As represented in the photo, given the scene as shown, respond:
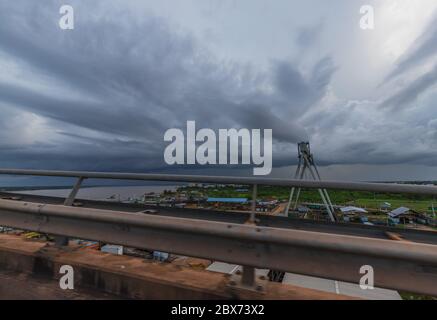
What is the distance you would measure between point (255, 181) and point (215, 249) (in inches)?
36.1

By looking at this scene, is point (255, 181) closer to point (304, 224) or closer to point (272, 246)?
point (272, 246)

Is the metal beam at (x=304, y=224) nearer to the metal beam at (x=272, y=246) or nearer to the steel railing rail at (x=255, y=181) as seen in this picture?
the steel railing rail at (x=255, y=181)

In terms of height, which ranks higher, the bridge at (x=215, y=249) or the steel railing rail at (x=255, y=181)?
the steel railing rail at (x=255, y=181)

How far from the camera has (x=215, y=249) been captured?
2.05 meters

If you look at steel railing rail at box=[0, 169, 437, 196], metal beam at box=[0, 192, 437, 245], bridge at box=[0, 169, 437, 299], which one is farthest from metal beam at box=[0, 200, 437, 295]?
metal beam at box=[0, 192, 437, 245]

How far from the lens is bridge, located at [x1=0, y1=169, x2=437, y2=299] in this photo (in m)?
1.69

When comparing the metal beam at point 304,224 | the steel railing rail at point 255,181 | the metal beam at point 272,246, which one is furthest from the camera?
the metal beam at point 304,224

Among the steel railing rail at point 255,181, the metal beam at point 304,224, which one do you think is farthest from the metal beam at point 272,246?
the metal beam at point 304,224

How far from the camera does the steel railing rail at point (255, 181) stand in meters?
2.13

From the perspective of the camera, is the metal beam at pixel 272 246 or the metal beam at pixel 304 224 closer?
the metal beam at pixel 272 246

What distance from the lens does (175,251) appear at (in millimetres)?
2166

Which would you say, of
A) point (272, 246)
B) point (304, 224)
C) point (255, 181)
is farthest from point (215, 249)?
point (304, 224)

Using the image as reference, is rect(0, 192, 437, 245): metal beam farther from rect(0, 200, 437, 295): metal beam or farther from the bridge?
rect(0, 200, 437, 295): metal beam
